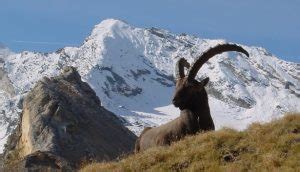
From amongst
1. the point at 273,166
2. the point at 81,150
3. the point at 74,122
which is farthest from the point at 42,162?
the point at 74,122

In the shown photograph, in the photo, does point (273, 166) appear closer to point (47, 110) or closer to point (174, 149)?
point (174, 149)

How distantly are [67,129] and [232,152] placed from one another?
1261 inches

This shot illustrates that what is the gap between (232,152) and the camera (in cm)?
1403

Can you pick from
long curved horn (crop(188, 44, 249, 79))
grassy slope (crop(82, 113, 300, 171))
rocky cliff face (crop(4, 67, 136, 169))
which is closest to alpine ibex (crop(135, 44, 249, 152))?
long curved horn (crop(188, 44, 249, 79))

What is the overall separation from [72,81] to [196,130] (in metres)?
56.2

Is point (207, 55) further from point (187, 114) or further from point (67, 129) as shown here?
point (67, 129)

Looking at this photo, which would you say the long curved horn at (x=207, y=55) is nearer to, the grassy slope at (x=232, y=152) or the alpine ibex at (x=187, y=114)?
the alpine ibex at (x=187, y=114)

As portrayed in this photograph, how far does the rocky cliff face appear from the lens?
40.2 metres

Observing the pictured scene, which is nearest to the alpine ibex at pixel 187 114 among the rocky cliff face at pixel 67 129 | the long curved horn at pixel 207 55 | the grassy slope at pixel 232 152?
the long curved horn at pixel 207 55

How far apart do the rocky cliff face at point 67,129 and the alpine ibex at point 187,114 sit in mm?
16471

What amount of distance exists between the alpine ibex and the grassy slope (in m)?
2.35

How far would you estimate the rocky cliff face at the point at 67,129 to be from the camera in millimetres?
40156

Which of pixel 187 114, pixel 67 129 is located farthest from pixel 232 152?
pixel 67 129

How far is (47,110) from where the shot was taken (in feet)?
169
